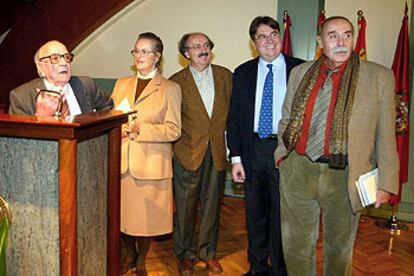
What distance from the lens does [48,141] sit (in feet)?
3.68

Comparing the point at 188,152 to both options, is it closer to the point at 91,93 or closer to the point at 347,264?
the point at 91,93

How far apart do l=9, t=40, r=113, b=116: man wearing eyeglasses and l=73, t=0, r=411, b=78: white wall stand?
2.60 meters

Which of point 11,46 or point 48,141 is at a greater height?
point 11,46

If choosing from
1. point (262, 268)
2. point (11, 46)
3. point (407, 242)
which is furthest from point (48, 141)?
point (11, 46)

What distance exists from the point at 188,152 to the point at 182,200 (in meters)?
0.31

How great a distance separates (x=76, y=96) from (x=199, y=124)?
2.99ft

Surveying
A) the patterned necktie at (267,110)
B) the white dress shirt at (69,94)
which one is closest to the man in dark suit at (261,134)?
the patterned necktie at (267,110)

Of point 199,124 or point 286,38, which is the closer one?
point 199,124

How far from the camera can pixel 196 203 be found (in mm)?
2725

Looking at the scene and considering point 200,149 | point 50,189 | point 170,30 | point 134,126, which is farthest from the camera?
point 170,30

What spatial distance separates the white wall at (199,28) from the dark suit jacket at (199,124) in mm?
1757

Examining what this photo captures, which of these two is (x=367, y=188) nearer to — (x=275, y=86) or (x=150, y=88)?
(x=275, y=86)

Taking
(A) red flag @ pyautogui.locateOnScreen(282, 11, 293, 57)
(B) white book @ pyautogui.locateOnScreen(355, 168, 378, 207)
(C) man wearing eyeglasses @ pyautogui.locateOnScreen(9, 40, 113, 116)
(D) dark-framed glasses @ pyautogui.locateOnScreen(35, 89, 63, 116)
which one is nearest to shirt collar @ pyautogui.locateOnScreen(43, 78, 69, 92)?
(C) man wearing eyeglasses @ pyautogui.locateOnScreen(9, 40, 113, 116)

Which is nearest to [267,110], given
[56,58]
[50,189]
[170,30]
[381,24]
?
[56,58]
